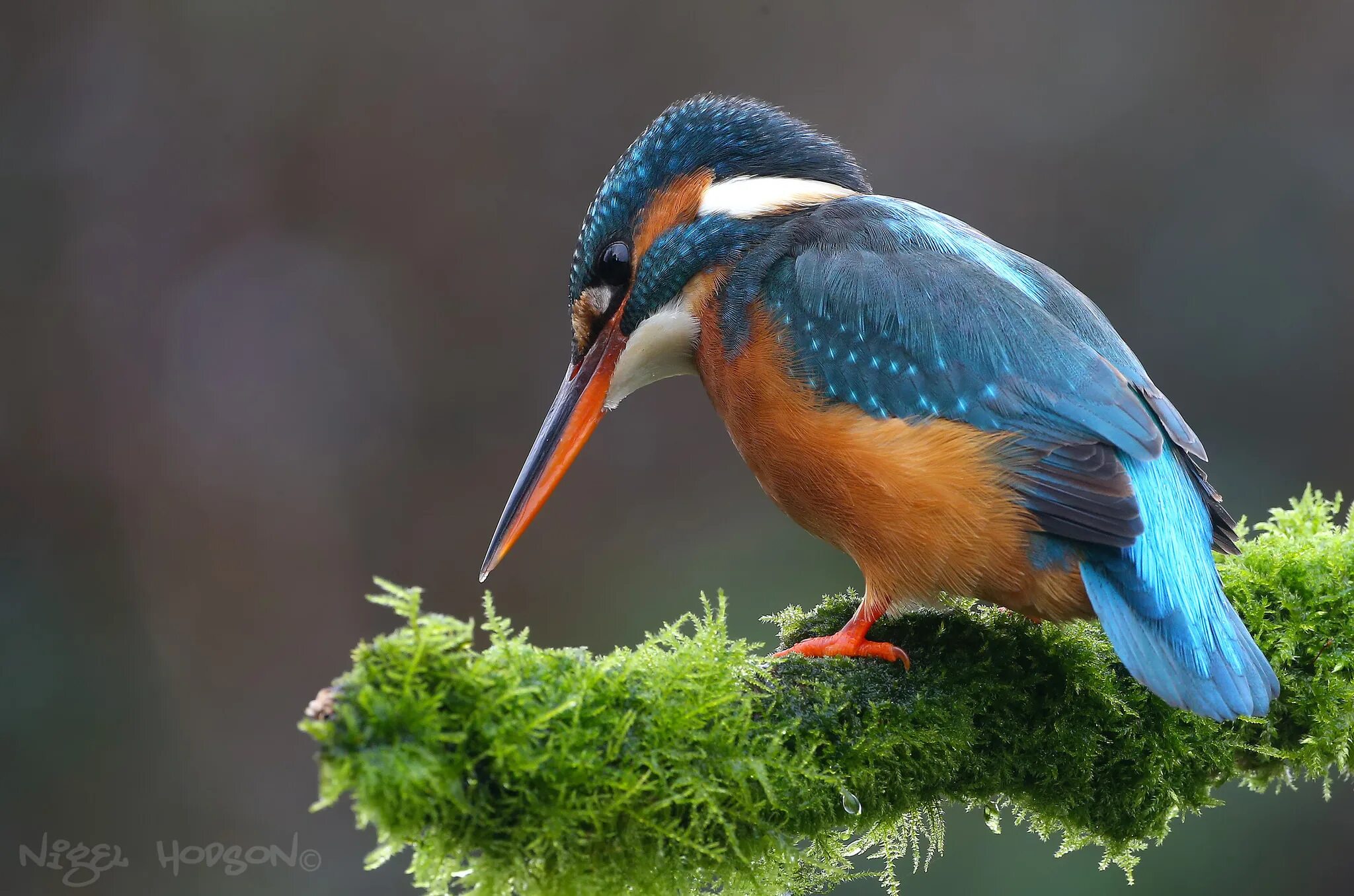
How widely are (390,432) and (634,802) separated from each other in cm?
460

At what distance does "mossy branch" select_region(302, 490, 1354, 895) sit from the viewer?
1.35m

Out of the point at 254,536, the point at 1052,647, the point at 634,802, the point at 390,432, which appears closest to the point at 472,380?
the point at 390,432

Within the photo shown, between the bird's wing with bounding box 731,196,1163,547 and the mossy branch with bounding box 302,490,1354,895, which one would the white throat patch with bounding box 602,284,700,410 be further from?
the mossy branch with bounding box 302,490,1354,895

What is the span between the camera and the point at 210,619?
5.51 m

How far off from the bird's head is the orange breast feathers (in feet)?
0.80

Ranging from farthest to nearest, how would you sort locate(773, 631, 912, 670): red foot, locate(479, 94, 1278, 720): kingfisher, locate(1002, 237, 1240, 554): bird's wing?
locate(1002, 237, 1240, 554): bird's wing → locate(773, 631, 912, 670): red foot → locate(479, 94, 1278, 720): kingfisher

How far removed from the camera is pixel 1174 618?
1.83m

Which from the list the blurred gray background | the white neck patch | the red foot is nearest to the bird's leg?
the red foot

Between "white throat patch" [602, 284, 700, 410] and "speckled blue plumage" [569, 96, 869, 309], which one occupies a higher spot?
"speckled blue plumage" [569, 96, 869, 309]

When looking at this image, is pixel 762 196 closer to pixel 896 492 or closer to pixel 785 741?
pixel 896 492

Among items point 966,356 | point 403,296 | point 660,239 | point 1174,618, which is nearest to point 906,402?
point 966,356

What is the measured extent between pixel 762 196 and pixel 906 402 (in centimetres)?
63

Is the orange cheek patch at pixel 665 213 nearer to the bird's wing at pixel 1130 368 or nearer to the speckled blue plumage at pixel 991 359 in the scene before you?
the speckled blue plumage at pixel 991 359

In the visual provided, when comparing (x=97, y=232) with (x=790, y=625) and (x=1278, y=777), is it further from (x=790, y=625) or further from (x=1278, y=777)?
(x=1278, y=777)
